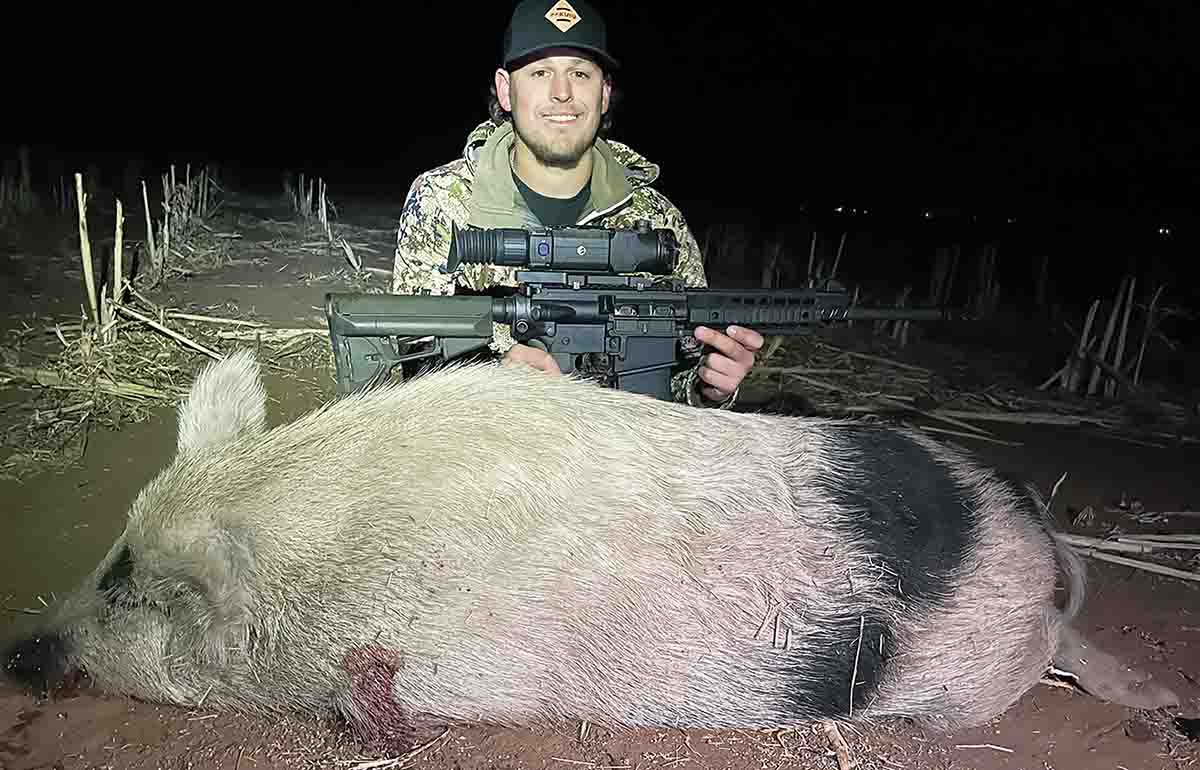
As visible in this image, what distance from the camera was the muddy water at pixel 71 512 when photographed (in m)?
2.39

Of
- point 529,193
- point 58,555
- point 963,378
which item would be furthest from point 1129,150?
point 58,555

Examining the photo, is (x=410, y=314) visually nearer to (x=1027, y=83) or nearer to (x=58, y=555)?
(x=58, y=555)

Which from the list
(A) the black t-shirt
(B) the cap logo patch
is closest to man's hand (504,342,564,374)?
(A) the black t-shirt

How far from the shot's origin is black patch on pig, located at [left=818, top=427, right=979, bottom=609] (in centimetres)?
206

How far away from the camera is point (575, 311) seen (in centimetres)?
266

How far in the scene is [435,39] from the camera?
20.0m

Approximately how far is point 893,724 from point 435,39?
20049 millimetres

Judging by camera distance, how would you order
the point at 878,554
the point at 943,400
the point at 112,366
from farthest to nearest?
the point at 943,400 < the point at 112,366 < the point at 878,554

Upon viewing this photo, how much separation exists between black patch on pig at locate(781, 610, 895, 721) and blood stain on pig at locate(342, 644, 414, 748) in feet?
2.68

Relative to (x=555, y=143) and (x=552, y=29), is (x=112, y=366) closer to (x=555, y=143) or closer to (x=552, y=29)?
(x=555, y=143)

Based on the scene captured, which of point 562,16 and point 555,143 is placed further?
point 555,143

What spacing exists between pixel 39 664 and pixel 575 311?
1.54 metres

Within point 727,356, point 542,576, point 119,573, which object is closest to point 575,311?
point 727,356

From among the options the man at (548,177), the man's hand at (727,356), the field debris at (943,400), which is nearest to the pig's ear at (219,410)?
the man at (548,177)
